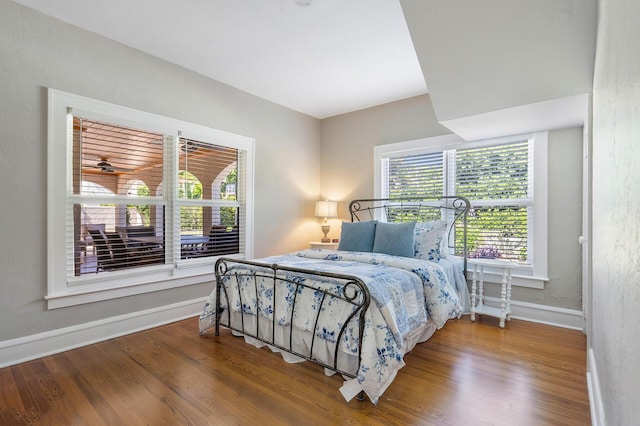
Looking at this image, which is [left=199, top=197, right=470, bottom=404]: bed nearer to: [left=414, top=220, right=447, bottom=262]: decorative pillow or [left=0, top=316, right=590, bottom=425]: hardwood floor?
[left=414, top=220, right=447, bottom=262]: decorative pillow

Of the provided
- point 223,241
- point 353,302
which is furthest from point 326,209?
point 353,302

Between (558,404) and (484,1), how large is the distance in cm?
247

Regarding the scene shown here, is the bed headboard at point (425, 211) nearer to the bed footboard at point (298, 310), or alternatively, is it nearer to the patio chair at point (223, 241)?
the patio chair at point (223, 241)

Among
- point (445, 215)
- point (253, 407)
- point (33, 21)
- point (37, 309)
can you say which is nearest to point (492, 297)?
point (445, 215)

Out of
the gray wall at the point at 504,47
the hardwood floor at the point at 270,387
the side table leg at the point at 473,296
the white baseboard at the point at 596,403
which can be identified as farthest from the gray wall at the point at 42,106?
the white baseboard at the point at 596,403

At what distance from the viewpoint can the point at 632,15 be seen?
0.74 m

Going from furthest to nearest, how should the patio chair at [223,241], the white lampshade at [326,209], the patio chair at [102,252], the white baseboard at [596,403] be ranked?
the white lampshade at [326,209], the patio chair at [223,241], the patio chair at [102,252], the white baseboard at [596,403]

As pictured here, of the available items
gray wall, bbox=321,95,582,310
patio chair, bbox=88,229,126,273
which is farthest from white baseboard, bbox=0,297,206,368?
gray wall, bbox=321,95,582,310

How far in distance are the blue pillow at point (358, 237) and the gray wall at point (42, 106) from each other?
66.1 inches

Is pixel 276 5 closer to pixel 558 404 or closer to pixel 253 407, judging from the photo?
pixel 253 407

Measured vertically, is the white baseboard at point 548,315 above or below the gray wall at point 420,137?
below

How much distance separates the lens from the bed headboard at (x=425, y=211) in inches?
147

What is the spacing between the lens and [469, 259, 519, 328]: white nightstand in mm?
3158

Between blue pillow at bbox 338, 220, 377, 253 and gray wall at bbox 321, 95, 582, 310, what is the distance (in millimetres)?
1017
